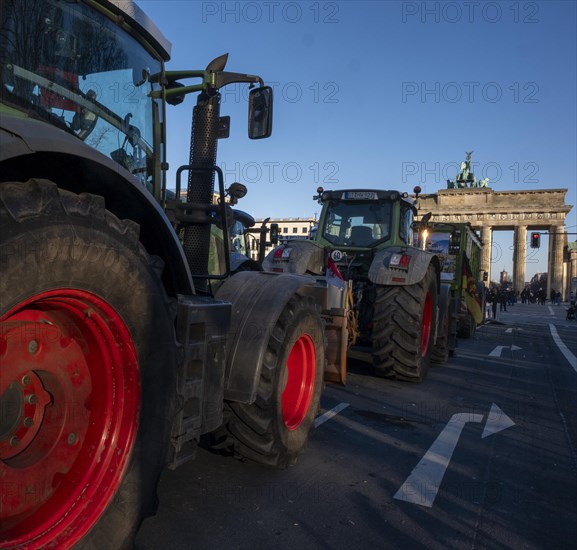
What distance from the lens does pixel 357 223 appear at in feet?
25.8

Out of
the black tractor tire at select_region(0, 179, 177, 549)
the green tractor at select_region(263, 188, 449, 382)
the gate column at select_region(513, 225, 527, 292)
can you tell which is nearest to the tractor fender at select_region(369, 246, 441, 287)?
the green tractor at select_region(263, 188, 449, 382)

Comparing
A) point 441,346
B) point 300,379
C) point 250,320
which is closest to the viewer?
point 250,320

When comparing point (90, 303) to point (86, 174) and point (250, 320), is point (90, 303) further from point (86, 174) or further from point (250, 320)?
point (250, 320)

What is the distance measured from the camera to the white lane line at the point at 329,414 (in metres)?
4.78

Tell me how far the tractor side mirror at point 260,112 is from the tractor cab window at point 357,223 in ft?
15.0

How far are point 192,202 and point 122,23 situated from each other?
3.54 feet

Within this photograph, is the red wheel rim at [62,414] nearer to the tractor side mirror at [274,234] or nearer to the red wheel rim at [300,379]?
the red wheel rim at [300,379]

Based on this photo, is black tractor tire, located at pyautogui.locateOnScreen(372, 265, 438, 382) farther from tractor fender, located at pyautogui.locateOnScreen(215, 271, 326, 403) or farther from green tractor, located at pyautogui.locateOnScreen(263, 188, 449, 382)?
tractor fender, located at pyautogui.locateOnScreen(215, 271, 326, 403)

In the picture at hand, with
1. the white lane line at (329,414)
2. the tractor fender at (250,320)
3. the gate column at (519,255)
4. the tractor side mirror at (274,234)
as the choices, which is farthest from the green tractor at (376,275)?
the gate column at (519,255)

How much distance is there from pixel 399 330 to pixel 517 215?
64.8 metres

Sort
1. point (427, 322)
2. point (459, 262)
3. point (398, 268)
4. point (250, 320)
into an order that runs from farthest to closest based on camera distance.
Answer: point (459, 262), point (427, 322), point (398, 268), point (250, 320)

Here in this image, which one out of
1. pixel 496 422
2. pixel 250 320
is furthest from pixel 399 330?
pixel 250 320

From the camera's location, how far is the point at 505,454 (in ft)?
13.6

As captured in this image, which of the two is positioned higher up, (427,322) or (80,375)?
(80,375)
